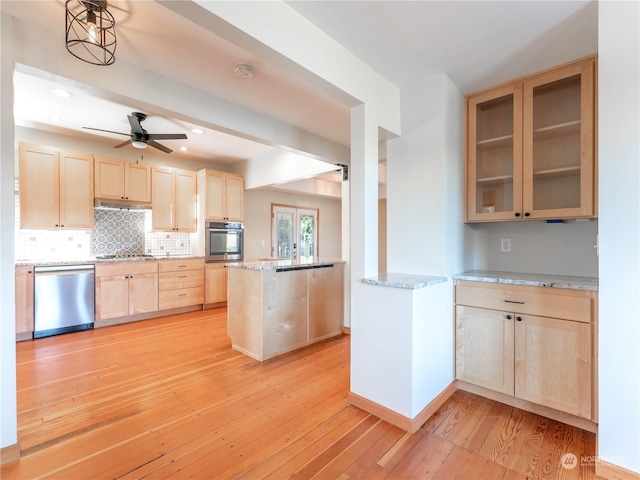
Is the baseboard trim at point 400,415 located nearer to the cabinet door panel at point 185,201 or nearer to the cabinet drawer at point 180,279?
the cabinet drawer at point 180,279

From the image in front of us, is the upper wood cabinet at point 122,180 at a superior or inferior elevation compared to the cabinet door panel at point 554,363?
superior

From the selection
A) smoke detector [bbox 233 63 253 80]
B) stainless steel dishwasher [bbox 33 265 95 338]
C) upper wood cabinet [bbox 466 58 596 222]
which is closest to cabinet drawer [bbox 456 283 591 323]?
upper wood cabinet [bbox 466 58 596 222]

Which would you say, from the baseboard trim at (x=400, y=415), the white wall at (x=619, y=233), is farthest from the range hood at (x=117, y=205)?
the white wall at (x=619, y=233)

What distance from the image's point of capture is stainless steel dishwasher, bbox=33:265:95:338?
358cm

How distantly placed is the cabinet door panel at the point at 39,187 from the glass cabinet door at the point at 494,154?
490cm

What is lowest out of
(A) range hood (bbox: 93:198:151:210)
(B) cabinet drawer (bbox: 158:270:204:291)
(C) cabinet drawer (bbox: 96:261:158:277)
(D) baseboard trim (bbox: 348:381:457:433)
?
(D) baseboard trim (bbox: 348:381:457:433)

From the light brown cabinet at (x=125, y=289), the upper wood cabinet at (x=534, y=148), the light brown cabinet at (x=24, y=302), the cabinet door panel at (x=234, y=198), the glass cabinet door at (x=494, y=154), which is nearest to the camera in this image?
the upper wood cabinet at (x=534, y=148)

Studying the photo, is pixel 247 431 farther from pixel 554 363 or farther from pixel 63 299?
pixel 63 299

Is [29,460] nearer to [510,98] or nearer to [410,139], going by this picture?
[410,139]

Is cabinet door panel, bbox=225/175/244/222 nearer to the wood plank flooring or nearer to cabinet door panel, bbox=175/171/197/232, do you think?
cabinet door panel, bbox=175/171/197/232

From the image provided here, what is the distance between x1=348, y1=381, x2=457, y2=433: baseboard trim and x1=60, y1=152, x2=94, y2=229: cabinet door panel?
4.25 meters

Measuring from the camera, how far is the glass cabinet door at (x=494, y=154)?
229cm

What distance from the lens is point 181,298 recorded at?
15.6 feet

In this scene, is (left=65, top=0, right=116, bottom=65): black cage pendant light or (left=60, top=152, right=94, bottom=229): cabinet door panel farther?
(left=60, top=152, right=94, bottom=229): cabinet door panel
